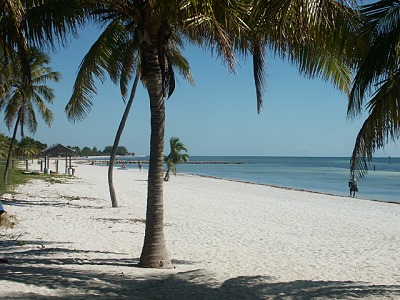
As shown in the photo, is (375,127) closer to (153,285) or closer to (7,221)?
(153,285)

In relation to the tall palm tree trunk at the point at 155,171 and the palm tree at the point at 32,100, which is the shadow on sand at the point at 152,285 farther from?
the palm tree at the point at 32,100

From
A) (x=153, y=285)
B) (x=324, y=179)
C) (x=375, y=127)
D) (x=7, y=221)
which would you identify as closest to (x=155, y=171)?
(x=153, y=285)

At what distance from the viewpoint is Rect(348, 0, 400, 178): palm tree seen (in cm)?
467

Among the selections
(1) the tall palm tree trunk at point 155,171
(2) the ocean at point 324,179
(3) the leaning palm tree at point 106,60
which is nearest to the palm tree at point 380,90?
(2) the ocean at point 324,179

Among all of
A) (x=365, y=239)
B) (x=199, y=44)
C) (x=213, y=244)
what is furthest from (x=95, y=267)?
(x=365, y=239)

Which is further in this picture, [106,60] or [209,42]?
[106,60]

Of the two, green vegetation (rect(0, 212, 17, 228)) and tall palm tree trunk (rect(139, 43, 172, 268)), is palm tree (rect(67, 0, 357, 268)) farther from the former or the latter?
green vegetation (rect(0, 212, 17, 228))

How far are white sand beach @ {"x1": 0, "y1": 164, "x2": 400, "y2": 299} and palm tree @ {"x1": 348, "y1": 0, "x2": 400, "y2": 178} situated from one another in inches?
72.0

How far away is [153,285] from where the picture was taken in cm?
539

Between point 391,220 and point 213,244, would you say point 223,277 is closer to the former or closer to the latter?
point 213,244

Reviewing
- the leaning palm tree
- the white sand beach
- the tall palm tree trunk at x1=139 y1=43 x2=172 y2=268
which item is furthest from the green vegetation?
the tall palm tree trunk at x1=139 y1=43 x2=172 y2=268

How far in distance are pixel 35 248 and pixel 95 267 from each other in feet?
5.76

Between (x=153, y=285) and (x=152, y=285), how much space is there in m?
0.01

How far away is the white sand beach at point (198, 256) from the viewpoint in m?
5.28
